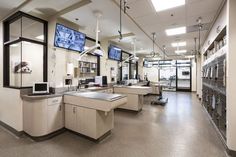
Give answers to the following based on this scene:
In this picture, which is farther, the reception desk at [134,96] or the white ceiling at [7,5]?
the reception desk at [134,96]

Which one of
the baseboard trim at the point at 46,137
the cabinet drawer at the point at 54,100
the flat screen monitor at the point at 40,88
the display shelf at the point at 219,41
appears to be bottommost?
the baseboard trim at the point at 46,137

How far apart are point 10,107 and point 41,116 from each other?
129 cm

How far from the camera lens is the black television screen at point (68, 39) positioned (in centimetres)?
363

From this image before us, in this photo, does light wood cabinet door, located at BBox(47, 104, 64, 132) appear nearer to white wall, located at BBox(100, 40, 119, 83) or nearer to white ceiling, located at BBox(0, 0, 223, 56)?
white ceiling, located at BBox(0, 0, 223, 56)

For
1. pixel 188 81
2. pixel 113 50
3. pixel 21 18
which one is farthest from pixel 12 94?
pixel 188 81

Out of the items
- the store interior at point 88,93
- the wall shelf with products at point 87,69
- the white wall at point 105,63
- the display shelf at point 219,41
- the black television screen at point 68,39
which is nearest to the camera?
the store interior at point 88,93

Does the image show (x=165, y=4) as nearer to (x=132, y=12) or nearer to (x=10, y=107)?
(x=132, y=12)

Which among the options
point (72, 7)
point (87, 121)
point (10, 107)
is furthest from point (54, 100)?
point (72, 7)

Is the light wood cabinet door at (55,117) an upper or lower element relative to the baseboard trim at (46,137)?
upper

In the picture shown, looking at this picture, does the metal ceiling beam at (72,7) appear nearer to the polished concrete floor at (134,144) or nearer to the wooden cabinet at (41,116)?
the wooden cabinet at (41,116)

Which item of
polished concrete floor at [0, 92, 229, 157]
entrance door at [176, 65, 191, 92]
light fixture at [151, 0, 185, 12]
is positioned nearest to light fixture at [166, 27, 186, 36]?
light fixture at [151, 0, 185, 12]

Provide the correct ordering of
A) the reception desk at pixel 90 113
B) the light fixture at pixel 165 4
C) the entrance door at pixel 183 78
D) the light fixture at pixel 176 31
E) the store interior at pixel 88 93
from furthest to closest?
1. the entrance door at pixel 183 78
2. the light fixture at pixel 176 31
3. the light fixture at pixel 165 4
4. the reception desk at pixel 90 113
5. the store interior at pixel 88 93

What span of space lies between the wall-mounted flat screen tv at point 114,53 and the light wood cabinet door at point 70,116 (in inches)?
139

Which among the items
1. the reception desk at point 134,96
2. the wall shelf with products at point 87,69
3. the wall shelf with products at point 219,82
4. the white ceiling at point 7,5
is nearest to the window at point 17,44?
the white ceiling at point 7,5
